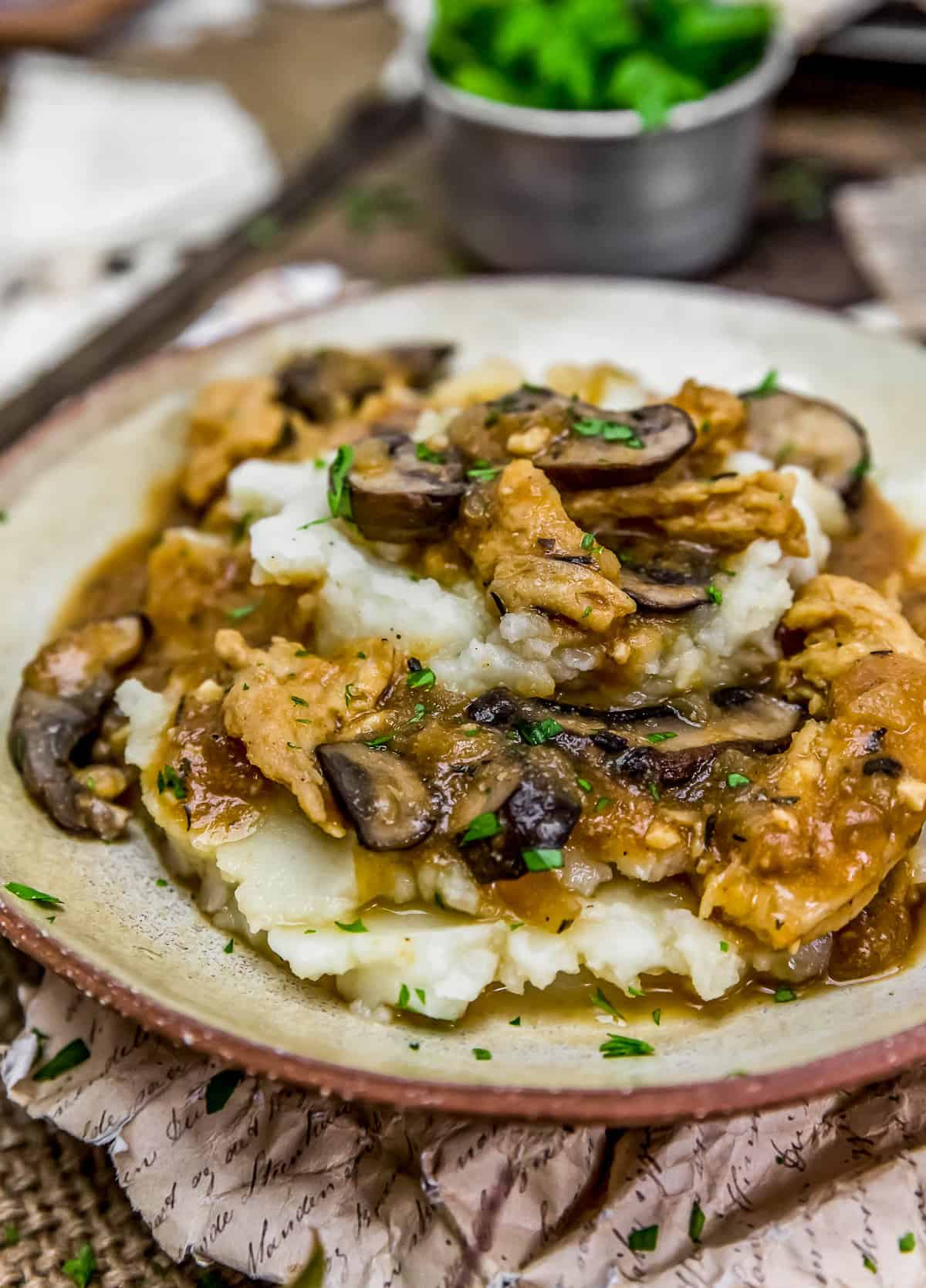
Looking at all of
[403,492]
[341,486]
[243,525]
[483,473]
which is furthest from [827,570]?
[243,525]

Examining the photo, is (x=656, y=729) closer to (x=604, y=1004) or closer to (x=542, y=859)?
(x=542, y=859)

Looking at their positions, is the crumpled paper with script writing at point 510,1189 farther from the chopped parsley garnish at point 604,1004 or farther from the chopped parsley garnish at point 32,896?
the chopped parsley garnish at point 32,896

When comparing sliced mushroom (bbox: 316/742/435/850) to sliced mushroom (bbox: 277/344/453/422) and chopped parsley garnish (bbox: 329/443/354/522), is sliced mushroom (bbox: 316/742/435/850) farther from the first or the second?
sliced mushroom (bbox: 277/344/453/422)

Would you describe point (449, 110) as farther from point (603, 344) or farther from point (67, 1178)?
point (67, 1178)

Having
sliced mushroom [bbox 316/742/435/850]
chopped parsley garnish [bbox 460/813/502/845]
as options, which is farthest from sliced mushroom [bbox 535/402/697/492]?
chopped parsley garnish [bbox 460/813/502/845]

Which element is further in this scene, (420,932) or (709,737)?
(709,737)

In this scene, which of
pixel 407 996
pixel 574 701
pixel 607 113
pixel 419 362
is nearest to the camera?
pixel 407 996
